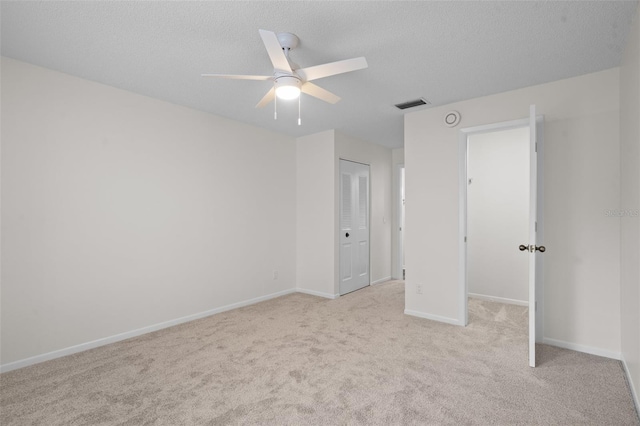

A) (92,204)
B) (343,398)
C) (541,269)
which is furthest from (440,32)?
(92,204)

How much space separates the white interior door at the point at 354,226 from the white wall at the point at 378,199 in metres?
0.14

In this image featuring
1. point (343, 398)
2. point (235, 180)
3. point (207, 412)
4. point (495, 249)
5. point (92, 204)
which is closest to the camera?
point (207, 412)

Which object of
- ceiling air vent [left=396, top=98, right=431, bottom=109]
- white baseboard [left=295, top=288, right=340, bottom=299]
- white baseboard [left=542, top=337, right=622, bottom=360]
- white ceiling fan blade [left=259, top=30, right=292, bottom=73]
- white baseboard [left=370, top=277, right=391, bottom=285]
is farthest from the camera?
white baseboard [left=370, top=277, right=391, bottom=285]

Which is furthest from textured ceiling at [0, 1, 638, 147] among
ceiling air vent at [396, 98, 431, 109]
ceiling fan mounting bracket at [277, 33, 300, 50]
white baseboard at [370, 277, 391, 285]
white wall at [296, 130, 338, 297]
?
white baseboard at [370, 277, 391, 285]

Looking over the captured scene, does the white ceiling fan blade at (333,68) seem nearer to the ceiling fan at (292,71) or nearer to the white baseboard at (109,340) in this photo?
the ceiling fan at (292,71)

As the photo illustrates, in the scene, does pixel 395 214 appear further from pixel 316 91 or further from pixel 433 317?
pixel 316 91

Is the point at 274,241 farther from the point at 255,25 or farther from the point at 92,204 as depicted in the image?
the point at 255,25

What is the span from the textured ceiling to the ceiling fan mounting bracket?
5 cm

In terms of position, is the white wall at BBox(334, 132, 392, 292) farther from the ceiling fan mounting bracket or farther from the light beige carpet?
the ceiling fan mounting bracket

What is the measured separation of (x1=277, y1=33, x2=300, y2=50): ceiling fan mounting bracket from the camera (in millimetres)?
2215

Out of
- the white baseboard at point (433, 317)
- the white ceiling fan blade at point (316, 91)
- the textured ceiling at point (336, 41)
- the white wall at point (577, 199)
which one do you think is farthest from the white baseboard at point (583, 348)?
the white ceiling fan blade at point (316, 91)

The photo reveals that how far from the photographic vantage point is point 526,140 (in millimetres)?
4391

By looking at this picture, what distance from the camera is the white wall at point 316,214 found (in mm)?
4828

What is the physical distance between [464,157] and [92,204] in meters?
3.83
